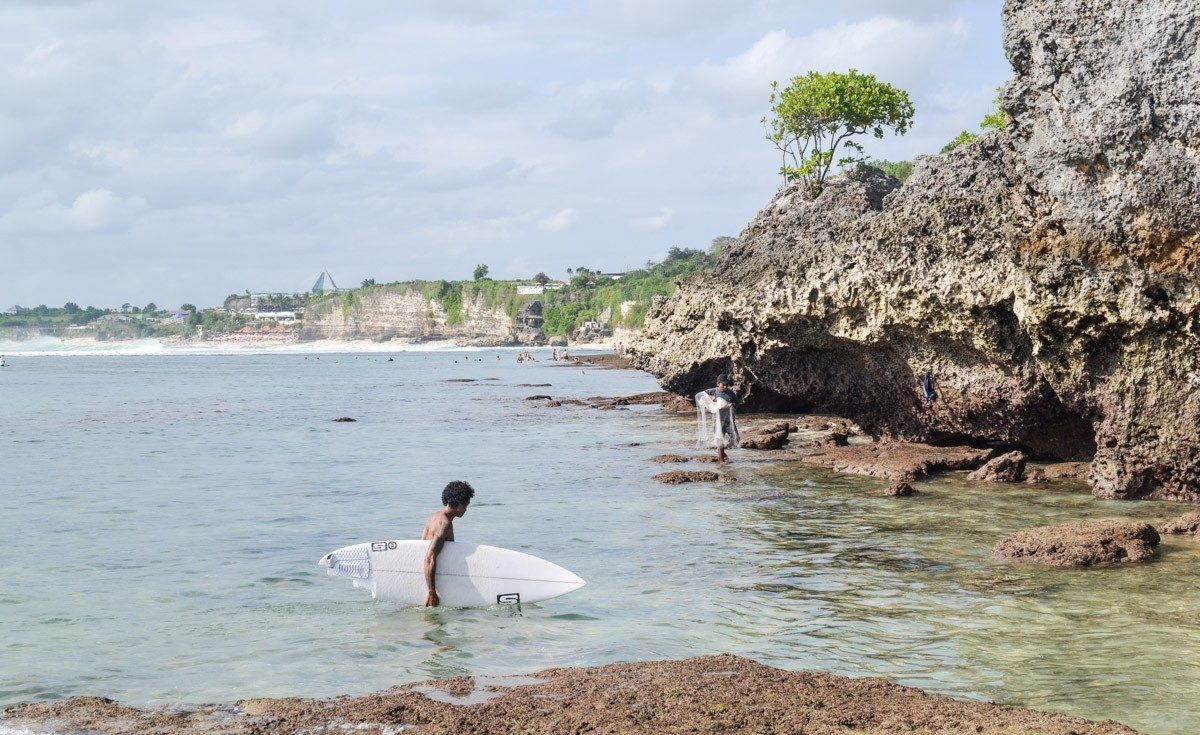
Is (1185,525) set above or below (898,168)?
below

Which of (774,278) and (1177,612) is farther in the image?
(774,278)

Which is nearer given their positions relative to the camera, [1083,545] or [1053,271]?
[1083,545]

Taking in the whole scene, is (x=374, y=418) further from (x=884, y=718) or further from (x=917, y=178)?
(x=884, y=718)

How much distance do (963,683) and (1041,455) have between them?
570 inches

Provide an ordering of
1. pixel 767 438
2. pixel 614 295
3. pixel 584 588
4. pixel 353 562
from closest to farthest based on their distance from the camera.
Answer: pixel 353 562 < pixel 584 588 < pixel 767 438 < pixel 614 295

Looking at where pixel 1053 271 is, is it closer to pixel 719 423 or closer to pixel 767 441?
pixel 719 423

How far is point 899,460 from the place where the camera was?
21141 mm

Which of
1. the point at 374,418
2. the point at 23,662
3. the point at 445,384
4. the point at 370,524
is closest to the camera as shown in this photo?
the point at 23,662

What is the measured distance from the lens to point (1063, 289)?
15578mm

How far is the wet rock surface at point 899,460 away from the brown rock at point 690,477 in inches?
100

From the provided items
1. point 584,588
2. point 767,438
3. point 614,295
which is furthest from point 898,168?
point 614,295

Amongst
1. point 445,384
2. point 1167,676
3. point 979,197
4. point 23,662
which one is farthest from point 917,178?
point 445,384

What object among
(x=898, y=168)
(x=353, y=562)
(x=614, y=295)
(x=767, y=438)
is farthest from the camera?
(x=614, y=295)

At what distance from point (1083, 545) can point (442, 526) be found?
7469 millimetres
